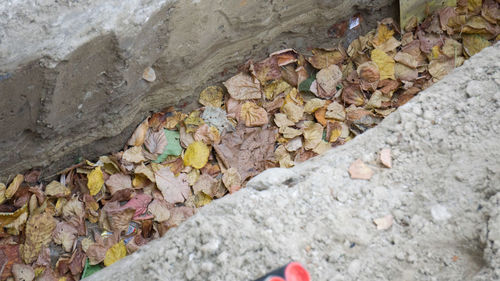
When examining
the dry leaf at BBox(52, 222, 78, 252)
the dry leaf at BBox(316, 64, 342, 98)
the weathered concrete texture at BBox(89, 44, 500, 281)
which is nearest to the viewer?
the weathered concrete texture at BBox(89, 44, 500, 281)

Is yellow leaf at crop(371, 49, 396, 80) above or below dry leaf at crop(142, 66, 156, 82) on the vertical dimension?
below

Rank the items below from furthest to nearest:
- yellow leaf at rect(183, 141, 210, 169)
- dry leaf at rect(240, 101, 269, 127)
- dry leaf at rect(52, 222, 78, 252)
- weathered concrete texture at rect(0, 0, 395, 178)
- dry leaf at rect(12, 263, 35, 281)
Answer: dry leaf at rect(240, 101, 269, 127)
yellow leaf at rect(183, 141, 210, 169)
dry leaf at rect(52, 222, 78, 252)
dry leaf at rect(12, 263, 35, 281)
weathered concrete texture at rect(0, 0, 395, 178)

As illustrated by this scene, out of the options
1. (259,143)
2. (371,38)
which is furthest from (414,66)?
(259,143)

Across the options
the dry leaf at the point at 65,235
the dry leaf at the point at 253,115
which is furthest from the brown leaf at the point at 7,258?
the dry leaf at the point at 253,115

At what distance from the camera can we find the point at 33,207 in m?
2.21

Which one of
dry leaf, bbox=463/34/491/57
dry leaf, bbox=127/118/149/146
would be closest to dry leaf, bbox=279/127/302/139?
dry leaf, bbox=127/118/149/146

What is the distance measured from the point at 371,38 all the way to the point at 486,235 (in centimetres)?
161

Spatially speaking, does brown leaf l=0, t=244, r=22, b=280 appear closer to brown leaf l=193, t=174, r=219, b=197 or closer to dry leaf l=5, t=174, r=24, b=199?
A: dry leaf l=5, t=174, r=24, b=199

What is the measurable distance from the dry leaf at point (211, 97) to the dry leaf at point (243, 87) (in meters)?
0.06

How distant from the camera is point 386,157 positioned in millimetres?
1618

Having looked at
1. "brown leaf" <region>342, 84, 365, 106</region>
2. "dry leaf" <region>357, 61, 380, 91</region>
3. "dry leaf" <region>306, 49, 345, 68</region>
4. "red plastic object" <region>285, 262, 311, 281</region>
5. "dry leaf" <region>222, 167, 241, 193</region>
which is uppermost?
"red plastic object" <region>285, 262, 311, 281</region>

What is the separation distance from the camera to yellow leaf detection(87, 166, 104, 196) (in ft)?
7.49

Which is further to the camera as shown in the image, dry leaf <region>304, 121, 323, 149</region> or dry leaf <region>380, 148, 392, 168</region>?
dry leaf <region>304, 121, 323, 149</region>

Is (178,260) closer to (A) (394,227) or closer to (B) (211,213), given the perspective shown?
(B) (211,213)
